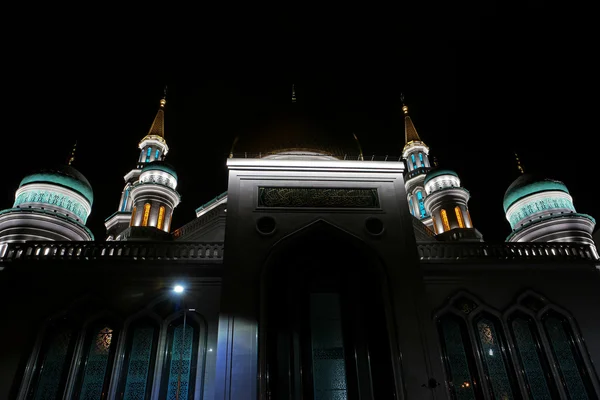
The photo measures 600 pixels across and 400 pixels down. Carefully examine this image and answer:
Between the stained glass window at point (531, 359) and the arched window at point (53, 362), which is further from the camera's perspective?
the stained glass window at point (531, 359)

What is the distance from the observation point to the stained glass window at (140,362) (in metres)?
9.13

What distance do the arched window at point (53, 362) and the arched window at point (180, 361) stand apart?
2.14 meters

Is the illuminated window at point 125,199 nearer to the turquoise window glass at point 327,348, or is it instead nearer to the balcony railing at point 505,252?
the turquoise window glass at point 327,348

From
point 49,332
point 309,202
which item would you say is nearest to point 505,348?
point 309,202

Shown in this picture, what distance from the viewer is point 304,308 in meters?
10.1

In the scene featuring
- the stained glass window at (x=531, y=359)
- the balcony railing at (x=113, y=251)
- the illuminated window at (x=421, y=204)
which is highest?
the illuminated window at (x=421, y=204)

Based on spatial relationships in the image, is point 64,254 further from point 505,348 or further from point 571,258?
point 571,258

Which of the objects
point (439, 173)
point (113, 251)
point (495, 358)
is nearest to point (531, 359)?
point (495, 358)

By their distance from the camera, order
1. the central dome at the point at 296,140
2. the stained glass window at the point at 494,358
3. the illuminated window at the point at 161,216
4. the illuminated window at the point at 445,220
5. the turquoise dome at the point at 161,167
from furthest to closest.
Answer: the turquoise dome at the point at 161,167 < the illuminated window at the point at 445,220 < the illuminated window at the point at 161,216 < the central dome at the point at 296,140 < the stained glass window at the point at 494,358

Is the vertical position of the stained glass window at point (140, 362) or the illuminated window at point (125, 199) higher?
the illuminated window at point (125, 199)

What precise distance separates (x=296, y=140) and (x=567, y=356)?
10418 mm

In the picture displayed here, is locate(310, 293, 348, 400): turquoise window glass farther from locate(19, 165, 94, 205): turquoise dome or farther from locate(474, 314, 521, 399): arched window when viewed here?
locate(19, 165, 94, 205): turquoise dome

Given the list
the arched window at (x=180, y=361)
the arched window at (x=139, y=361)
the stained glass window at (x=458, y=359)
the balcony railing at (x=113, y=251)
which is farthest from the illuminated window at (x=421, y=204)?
the arched window at (x=139, y=361)

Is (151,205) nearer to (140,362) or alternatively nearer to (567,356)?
(140,362)
